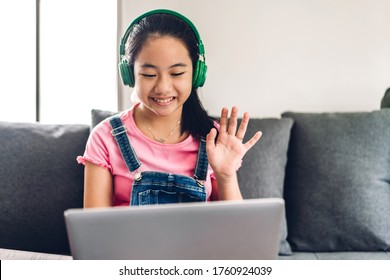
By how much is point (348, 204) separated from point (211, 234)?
1.09 metres

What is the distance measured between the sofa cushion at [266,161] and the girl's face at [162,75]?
48cm

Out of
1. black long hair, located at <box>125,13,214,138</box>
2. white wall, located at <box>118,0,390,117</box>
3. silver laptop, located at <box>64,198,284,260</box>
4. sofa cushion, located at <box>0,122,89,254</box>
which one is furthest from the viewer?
white wall, located at <box>118,0,390,117</box>

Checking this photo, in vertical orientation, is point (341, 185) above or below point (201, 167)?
below

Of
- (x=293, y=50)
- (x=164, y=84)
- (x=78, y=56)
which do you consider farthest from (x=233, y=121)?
(x=78, y=56)

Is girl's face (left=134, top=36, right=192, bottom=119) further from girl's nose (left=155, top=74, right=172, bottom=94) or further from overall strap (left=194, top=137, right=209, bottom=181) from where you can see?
overall strap (left=194, top=137, right=209, bottom=181)

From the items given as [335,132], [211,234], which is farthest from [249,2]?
[211,234]

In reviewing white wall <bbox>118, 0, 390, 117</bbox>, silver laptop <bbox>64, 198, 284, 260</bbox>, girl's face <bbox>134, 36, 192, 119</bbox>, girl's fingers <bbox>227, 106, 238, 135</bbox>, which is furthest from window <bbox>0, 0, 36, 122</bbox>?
silver laptop <bbox>64, 198, 284, 260</bbox>

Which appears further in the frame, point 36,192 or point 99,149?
point 36,192

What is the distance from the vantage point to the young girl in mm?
1183

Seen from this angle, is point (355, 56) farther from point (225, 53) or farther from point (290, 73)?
point (225, 53)

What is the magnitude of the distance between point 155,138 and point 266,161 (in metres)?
0.49

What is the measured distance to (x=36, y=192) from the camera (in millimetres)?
1557

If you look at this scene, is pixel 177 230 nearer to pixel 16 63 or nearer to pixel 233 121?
pixel 233 121

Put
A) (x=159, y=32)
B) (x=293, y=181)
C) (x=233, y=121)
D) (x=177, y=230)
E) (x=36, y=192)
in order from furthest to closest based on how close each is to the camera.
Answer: (x=293, y=181), (x=36, y=192), (x=159, y=32), (x=233, y=121), (x=177, y=230)
